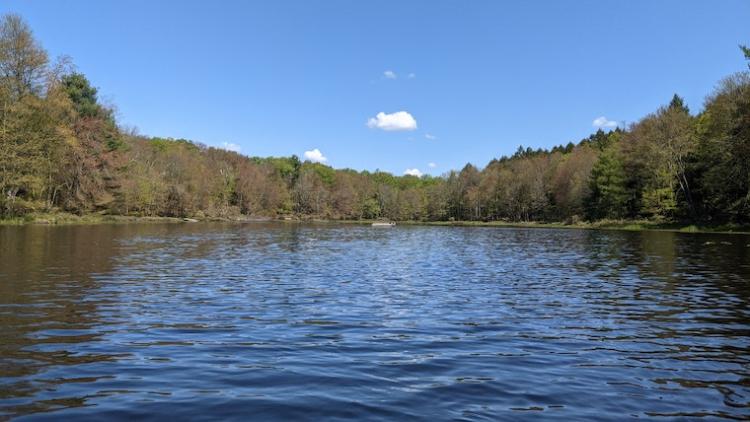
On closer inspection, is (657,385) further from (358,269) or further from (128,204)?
(128,204)

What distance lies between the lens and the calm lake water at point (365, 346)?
7.70 metres

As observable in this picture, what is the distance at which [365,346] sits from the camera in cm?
1132

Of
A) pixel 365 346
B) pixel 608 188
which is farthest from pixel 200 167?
pixel 365 346

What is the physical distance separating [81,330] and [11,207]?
67601 millimetres

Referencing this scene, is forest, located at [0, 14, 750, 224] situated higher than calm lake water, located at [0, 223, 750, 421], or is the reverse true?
Result: forest, located at [0, 14, 750, 224]

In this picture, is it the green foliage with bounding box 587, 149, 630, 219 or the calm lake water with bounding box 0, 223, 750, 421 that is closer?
the calm lake water with bounding box 0, 223, 750, 421

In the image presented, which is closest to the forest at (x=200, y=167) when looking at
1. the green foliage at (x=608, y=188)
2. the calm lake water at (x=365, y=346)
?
the green foliage at (x=608, y=188)

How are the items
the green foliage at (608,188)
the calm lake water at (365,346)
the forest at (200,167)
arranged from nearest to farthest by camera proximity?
the calm lake water at (365,346) → the forest at (200,167) → the green foliage at (608,188)

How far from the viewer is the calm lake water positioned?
7703 mm

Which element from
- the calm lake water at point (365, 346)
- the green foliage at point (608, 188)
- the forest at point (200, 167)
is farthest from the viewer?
the green foliage at point (608, 188)

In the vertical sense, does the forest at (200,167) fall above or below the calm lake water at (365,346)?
above

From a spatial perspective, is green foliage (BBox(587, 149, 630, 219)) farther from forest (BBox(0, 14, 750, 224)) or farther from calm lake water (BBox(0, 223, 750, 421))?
calm lake water (BBox(0, 223, 750, 421))

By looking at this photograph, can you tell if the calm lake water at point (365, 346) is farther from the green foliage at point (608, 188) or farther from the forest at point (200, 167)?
the green foliage at point (608, 188)

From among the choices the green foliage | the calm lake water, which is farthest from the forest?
the calm lake water
